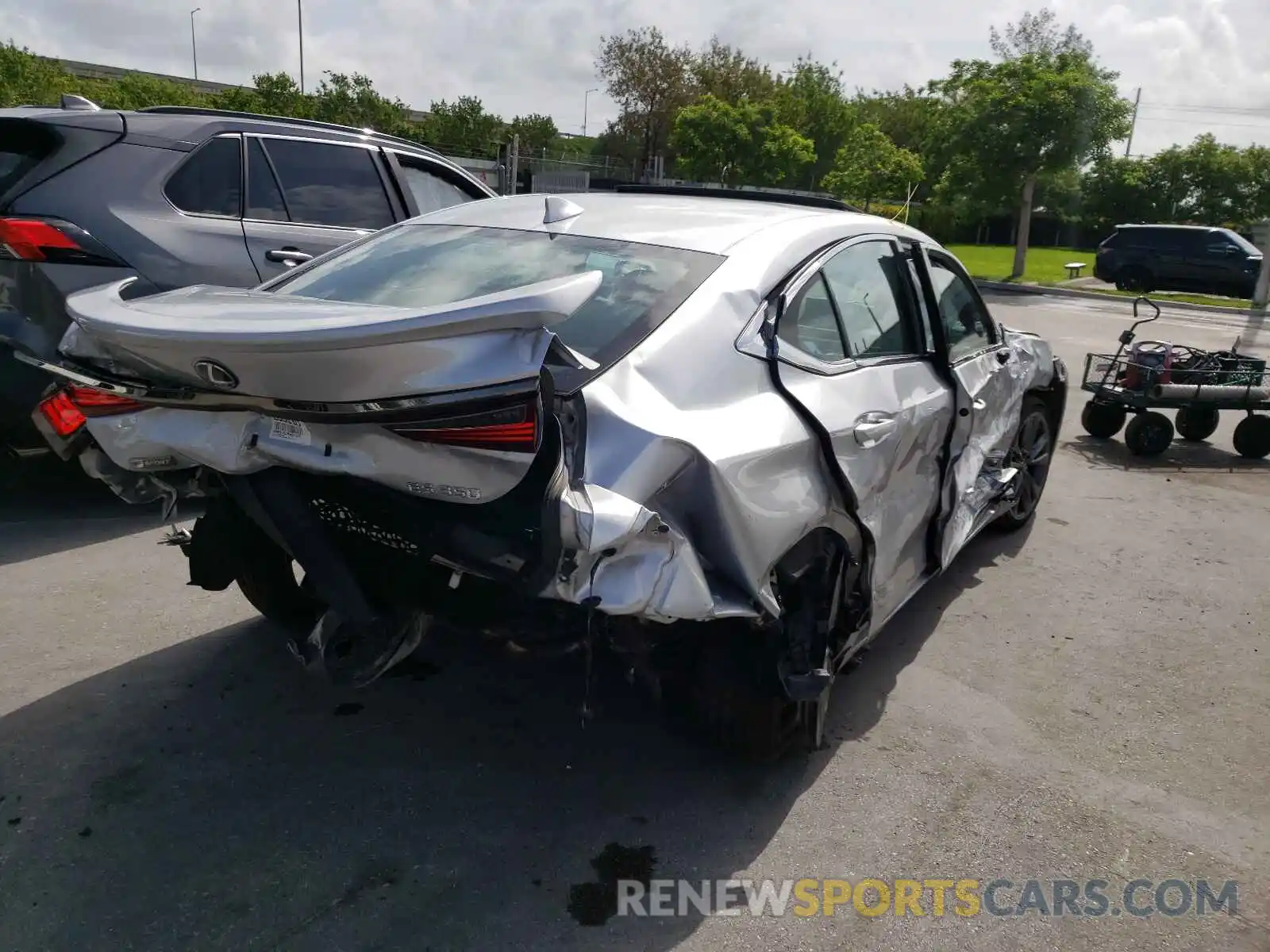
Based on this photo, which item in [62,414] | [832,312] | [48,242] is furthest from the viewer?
[48,242]

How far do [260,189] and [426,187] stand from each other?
4.44 ft

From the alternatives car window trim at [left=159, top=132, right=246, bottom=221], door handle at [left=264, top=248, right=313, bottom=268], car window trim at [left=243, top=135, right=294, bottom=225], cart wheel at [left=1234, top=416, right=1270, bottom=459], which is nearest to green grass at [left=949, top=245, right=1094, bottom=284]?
cart wheel at [left=1234, top=416, right=1270, bottom=459]

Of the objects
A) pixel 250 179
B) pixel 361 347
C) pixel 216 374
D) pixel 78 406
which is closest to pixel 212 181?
pixel 250 179

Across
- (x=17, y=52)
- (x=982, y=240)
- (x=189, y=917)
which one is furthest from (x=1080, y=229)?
(x=189, y=917)

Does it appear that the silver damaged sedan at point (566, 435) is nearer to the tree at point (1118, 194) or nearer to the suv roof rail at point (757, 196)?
the suv roof rail at point (757, 196)

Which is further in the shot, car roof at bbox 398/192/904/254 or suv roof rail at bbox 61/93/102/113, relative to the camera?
suv roof rail at bbox 61/93/102/113

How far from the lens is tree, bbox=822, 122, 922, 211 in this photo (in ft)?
96.2

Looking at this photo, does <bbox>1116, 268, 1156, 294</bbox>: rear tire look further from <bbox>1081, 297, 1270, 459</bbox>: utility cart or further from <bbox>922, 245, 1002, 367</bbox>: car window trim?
<bbox>922, 245, 1002, 367</bbox>: car window trim

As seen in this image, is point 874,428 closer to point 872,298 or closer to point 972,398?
point 872,298

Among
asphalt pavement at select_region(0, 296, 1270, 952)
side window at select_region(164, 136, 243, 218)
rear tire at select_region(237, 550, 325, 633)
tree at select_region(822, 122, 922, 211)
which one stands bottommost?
asphalt pavement at select_region(0, 296, 1270, 952)

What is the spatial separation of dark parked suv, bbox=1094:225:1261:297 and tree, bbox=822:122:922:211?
609cm

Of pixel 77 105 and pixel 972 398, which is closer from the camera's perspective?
pixel 972 398

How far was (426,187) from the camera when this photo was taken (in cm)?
675

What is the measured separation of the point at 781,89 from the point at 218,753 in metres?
Result: 48.4
